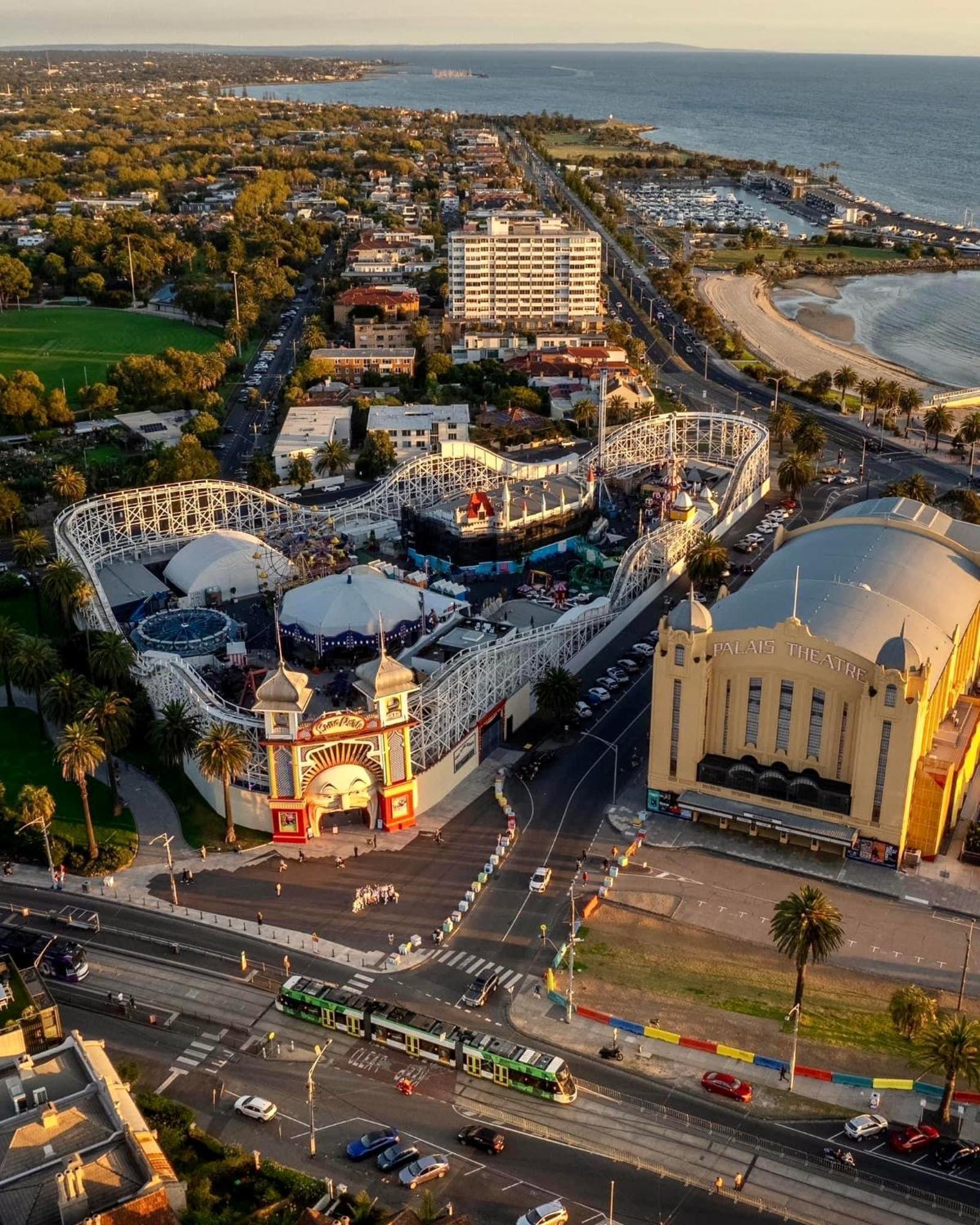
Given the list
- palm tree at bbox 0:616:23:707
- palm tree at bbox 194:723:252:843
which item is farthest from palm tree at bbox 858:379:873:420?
palm tree at bbox 0:616:23:707

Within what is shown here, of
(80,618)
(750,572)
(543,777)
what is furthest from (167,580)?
(750,572)

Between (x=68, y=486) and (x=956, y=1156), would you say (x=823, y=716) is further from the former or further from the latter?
(x=68, y=486)

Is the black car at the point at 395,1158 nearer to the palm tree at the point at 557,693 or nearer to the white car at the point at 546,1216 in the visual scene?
the white car at the point at 546,1216

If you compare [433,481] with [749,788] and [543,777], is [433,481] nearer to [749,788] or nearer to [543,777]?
[543,777]

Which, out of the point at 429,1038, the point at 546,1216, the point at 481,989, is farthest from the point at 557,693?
the point at 546,1216

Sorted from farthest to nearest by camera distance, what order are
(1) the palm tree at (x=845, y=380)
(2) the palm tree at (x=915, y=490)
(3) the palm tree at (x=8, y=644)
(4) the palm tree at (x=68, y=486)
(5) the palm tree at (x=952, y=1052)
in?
(1) the palm tree at (x=845, y=380)
(4) the palm tree at (x=68, y=486)
(2) the palm tree at (x=915, y=490)
(3) the palm tree at (x=8, y=644)
(5) the palm tree at (x=952, y=1052)

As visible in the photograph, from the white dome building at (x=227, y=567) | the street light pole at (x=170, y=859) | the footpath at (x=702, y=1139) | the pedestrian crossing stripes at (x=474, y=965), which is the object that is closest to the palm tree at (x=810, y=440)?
the white dome building at (x=227, y=567)
